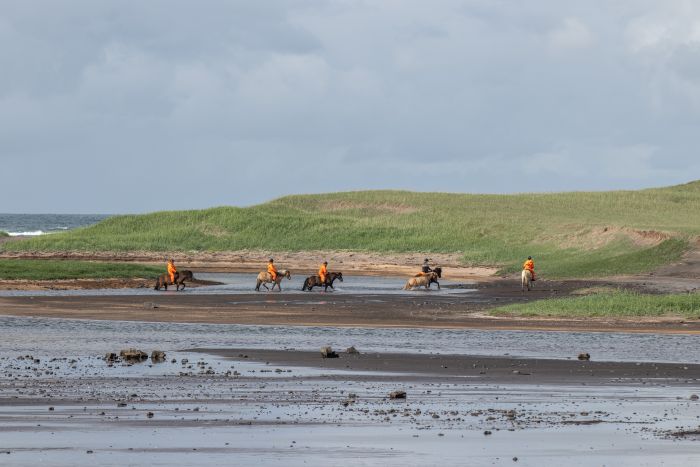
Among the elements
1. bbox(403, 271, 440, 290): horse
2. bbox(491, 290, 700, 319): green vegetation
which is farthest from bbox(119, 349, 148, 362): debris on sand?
bbox(403, 271, 440, 290): horse

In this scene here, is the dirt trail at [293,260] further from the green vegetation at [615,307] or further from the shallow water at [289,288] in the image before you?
the green vegetation at [615,307]

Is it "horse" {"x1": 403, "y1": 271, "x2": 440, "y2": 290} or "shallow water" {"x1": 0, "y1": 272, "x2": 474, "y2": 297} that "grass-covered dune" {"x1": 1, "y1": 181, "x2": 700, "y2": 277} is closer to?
"shallow water" {"x1": 0, "y1": 272, "x2": 474, "y2": 297}

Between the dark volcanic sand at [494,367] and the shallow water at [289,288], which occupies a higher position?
the shallow water at [289,288]

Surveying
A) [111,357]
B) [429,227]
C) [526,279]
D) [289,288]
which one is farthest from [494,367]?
[429,227]

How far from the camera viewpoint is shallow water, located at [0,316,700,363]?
30875 mm

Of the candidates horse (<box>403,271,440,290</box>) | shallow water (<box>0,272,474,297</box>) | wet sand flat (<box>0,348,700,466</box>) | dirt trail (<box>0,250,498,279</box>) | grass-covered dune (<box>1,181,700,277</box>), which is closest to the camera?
wet sand flat (<box>0,348,700,466</box>)

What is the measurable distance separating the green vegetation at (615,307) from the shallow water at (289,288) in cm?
1491

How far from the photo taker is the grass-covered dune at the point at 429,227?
85438 mm

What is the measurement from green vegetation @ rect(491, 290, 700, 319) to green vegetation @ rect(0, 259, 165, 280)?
25793mm

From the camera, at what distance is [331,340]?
34.7 m

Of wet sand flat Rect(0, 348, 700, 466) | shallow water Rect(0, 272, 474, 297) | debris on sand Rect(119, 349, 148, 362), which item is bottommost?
wet sand flat Rect(0, 348, 700, 466)

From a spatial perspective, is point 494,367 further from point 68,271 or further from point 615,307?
point 68,271

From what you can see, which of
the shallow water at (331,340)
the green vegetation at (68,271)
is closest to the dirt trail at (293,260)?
the green vegetation at (68,271)

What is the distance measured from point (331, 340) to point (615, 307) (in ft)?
34.7
